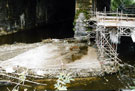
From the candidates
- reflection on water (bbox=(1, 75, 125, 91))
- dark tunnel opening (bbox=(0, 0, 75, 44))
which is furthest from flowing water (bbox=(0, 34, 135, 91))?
dark tunnel opening (bbox=(0, 0, 75, 44))

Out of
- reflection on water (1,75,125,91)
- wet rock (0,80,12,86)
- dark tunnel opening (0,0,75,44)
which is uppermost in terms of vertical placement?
dark tunnel opening (0,0,75,44)

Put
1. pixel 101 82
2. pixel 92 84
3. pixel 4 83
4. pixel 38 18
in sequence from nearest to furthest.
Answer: pixel 4 83, pixel 92 84, pixel 101 82, pixel 38 18

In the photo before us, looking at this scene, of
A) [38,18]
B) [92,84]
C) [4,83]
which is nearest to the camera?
[4,83]

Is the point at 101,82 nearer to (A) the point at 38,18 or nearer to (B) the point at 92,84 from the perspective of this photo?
(B) the point at 92,84

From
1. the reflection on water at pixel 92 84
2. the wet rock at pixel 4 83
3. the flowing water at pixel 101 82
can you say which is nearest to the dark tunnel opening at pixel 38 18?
the wet rock at pixel 4 83

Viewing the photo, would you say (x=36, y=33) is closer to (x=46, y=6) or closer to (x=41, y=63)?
(x=46, y=6)

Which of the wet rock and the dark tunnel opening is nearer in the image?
the wet rock

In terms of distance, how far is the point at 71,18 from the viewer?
190ft

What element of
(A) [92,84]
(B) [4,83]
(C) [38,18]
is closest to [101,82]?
(A) [92,84]

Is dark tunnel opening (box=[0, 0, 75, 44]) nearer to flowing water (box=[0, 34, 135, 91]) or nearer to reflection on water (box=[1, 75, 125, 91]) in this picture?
flowing water (box=[0, 34, 135, 91])

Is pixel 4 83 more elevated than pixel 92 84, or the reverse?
pixel 4 83

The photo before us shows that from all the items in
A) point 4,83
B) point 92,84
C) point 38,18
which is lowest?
point 92,84

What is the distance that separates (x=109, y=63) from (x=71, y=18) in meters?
41.2

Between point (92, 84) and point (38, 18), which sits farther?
point (38, 18)
